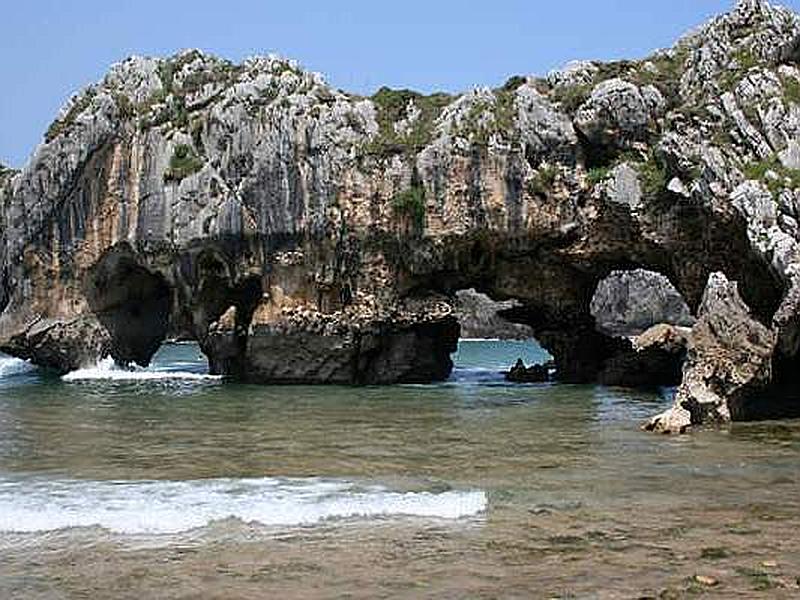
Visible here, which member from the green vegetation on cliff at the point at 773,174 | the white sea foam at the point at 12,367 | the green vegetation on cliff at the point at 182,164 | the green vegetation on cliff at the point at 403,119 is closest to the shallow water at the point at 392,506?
the green vegetation on cliff at the point at 773,174

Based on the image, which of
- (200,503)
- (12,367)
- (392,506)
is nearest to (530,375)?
(12,367)

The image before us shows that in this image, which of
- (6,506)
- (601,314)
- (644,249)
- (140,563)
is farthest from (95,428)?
(601,314)

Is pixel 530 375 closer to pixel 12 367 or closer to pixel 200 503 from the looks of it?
pixel 12 367

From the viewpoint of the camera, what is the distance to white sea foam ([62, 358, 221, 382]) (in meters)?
37.4

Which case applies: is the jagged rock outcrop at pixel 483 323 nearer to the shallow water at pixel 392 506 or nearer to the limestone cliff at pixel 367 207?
the limestone cliff at pixel 367 207

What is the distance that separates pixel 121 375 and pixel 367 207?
12.4 meters

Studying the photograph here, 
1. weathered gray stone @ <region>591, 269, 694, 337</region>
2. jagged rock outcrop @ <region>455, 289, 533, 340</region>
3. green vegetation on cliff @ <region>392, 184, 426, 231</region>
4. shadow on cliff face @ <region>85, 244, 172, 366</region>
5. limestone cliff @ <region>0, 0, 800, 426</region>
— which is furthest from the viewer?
jagged rock outcrop @ <region>455, 289, 533, 340</region>

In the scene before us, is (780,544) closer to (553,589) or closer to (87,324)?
(553,589)

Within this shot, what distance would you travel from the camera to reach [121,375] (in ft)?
127

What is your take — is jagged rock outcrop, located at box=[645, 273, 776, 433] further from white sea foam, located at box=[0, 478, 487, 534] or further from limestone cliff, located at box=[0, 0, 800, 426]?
white sea foam, located at box=[0, 478, 487, 534]

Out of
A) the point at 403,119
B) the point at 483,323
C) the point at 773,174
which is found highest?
the point at 403,119

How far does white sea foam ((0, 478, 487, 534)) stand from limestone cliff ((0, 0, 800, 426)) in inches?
596

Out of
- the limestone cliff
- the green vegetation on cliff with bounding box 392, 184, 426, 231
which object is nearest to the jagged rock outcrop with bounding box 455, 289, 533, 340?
the limestone cliff

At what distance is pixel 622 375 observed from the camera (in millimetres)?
34188
